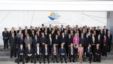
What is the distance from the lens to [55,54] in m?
19.9

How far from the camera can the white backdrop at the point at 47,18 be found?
2394 centimetres

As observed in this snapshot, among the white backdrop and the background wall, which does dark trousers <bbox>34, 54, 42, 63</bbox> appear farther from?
the background wall

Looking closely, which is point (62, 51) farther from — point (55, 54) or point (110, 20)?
point (110, 20)

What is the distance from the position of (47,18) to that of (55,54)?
16.1ft

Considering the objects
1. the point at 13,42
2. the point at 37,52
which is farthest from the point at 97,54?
the point at 13,42

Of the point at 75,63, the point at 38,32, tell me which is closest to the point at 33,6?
the point at 38,32

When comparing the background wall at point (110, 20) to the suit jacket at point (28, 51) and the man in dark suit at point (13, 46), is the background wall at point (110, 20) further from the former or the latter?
the man in dark suit at point (13, 46)

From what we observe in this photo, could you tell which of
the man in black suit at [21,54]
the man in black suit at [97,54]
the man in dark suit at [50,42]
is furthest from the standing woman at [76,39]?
the man in black suit at [21,54]

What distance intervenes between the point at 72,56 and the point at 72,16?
487 cm

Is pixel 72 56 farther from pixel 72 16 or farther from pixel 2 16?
pixel 2 16

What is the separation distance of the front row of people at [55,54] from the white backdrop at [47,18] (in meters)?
4.41

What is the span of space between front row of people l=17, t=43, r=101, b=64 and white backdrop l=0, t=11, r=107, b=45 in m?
4.41

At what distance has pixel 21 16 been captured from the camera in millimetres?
24016

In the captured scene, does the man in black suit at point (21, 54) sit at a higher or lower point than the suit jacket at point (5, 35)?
lower
